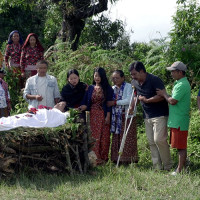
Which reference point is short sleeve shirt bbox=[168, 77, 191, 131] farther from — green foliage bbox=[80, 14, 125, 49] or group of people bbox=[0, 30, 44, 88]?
green foliage bbox=[80, 14, 125, 49]

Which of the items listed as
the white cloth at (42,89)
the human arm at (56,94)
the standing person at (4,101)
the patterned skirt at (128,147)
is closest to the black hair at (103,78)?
the patterned skirt at (128,147)

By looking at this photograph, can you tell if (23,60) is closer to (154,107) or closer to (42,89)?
(42,89)

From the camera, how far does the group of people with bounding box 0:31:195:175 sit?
23.1ft

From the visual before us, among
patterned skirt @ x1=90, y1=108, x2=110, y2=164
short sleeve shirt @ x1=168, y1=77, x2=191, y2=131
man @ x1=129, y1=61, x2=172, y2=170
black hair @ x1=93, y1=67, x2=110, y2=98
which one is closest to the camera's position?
short sleeve shirt @ x1=168, y1=77, x2=191, y2=131

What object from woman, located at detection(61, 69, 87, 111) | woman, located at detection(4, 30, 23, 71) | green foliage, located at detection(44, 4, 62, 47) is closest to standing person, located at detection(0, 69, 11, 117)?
woman, located at detection(61, 69, 87, 111)

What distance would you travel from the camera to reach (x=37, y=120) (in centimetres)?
702

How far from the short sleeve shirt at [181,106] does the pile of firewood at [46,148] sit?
1.48m

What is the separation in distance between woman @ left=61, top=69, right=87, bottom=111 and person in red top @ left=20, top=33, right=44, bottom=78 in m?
2.47

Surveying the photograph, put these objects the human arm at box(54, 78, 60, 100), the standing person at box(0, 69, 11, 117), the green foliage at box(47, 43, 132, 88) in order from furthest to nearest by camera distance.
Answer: the green foliage at box(47, 43, 132, 88)
the standing person at box(0, 69, 11, 117)
the human arm at box(54, 78, 60, 100)

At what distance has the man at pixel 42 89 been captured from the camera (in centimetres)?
843

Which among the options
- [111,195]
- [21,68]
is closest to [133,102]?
[111,195]

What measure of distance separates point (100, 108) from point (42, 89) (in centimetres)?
125

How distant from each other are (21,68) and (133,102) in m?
3.74

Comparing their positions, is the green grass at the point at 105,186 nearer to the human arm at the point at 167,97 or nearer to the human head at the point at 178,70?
the human arm at the point at 167,97
